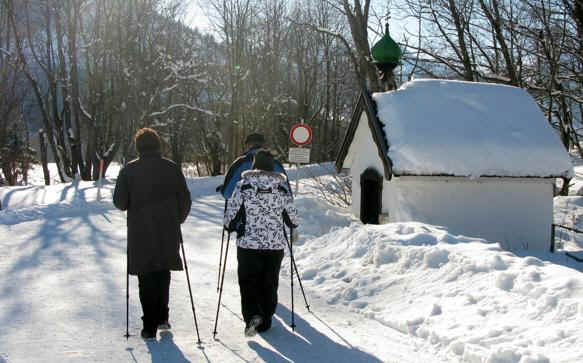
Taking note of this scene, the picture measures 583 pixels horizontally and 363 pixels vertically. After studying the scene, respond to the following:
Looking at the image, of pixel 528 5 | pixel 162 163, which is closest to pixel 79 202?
pixel 162 163

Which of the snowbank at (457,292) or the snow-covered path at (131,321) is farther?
the snow-covered path at (131,321)

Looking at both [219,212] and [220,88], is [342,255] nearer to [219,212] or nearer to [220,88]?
[219,212]

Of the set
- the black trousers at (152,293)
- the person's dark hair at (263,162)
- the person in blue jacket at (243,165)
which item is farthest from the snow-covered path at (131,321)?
the person's dark hair at (263,162)

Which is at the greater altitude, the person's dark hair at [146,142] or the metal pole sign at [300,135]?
the metal pole sign at [300,135]

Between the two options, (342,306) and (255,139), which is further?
(255,139)

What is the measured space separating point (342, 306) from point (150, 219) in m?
2.66

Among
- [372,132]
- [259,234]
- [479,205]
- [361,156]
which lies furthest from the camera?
[361,156]

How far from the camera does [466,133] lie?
1112cm

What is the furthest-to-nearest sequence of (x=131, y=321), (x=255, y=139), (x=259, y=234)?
(x=255, y=139)
(x=131, y=321)
(x=259, y=234)

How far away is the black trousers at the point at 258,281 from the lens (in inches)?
208

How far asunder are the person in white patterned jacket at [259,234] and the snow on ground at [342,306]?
30 centimetres

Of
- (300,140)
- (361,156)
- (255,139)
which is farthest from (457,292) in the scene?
(300,140)

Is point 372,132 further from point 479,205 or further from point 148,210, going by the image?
point 148,210

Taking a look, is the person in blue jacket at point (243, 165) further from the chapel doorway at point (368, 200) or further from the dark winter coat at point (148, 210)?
the chapel doorway at point (368, 200)
